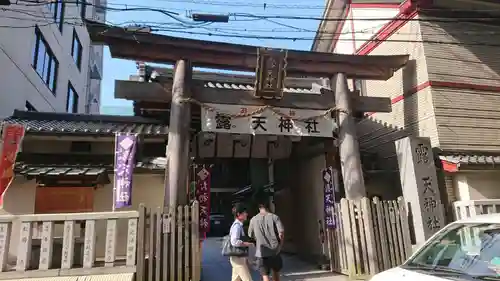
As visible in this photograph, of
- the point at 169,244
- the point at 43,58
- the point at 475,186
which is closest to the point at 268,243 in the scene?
the point at 169,244

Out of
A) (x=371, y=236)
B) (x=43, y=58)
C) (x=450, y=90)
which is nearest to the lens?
(x=371, y=236)

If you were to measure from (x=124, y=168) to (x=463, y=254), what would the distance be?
745cm

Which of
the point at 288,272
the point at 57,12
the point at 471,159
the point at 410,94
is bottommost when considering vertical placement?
the point at 288,272

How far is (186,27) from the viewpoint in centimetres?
941

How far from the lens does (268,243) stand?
7598 millimetres

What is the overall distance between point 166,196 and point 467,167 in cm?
823

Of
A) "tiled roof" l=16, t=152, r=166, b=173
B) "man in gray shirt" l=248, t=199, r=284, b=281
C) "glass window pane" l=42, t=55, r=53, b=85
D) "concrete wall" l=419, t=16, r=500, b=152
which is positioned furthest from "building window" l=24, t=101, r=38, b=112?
"concrete wall" l=419, t=16, r=500, b=152

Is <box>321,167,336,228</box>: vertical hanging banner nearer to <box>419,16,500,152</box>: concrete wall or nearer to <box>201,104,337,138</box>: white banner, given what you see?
<box>201,104,337,138</box>: white banner

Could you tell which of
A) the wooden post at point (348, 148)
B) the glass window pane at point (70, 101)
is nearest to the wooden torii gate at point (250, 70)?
the wooden post at point (348, 148)

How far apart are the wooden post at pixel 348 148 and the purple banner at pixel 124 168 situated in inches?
219

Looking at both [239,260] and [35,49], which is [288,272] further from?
[35,49]

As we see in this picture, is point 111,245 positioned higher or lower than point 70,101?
lower

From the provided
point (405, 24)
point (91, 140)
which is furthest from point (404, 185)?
point (91, 140)

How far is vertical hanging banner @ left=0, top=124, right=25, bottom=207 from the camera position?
27.8ft
